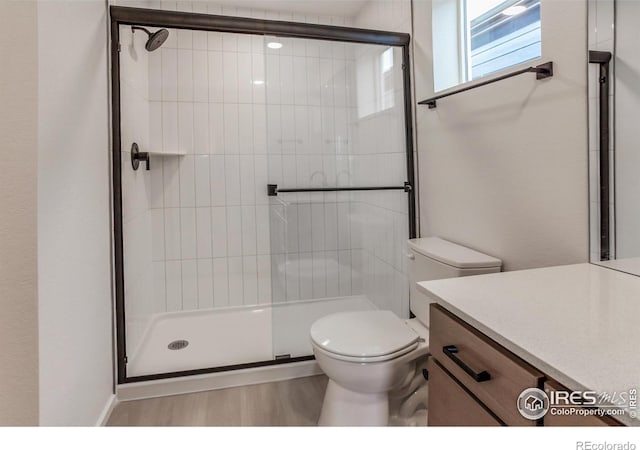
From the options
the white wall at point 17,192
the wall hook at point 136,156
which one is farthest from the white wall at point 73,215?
the wall hook at point 136,156

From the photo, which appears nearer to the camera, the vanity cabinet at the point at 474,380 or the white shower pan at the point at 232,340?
the vanity cabinet at the point at 474,380

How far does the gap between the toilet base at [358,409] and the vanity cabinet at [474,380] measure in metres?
0.55

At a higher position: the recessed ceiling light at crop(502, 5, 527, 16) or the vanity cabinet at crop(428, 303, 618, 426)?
the recessed ceiling light at crop(502, 5, 527, 16)

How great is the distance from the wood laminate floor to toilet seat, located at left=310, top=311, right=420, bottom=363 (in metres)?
0.45

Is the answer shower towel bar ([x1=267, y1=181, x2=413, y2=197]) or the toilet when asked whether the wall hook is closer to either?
shower towel bar ([x1=267, y1=181, x2=413, y2=197])

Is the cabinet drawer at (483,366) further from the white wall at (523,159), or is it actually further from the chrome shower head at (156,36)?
the chrome shower head at (156,36)

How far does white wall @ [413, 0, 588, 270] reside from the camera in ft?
4.02

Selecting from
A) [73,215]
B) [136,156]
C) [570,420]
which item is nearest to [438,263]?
[570,420]

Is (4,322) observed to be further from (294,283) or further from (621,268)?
(621,268)

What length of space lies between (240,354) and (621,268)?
1836 mm

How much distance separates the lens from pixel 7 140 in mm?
1077

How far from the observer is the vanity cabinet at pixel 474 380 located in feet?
2.24

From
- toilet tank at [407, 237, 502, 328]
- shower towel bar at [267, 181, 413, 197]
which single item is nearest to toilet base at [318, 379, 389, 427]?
toilet tank at [407, 237, 502, 328]

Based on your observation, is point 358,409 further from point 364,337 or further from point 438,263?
point 438,263
